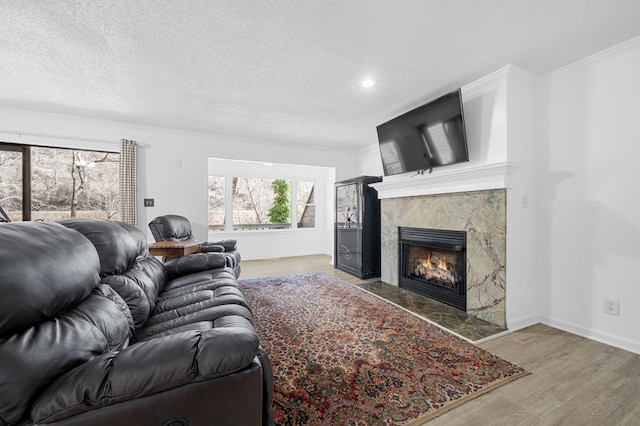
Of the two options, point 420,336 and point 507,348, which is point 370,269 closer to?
point 420,336

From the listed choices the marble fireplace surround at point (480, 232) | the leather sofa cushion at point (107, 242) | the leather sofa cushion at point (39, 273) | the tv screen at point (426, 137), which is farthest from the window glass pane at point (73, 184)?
the marble fireplace surround at point (480, 232)

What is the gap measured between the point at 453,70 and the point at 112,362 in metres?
3.08

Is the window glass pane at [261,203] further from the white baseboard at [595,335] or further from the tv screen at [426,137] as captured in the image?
the white baseboard at [595,335]

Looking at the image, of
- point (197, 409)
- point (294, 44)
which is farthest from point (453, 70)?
point (197, 409)

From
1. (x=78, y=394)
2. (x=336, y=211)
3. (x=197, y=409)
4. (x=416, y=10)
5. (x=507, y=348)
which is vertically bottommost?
(x=507, y=348)

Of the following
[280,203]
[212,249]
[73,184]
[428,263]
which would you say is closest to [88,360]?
[212,249]

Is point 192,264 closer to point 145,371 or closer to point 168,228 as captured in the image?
point 168,228

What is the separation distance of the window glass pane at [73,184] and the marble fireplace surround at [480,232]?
4452 mm

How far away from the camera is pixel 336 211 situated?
4.93 metres

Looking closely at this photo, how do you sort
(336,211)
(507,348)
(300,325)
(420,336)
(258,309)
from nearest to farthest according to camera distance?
(507,348)
(420,336)
(300,325)
(258,309)
(336,211)

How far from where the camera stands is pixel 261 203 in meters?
6.22

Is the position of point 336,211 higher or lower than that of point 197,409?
higher

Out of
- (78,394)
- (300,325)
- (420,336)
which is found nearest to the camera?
(78,394)

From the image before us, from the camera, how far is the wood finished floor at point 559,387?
139 centimetres
